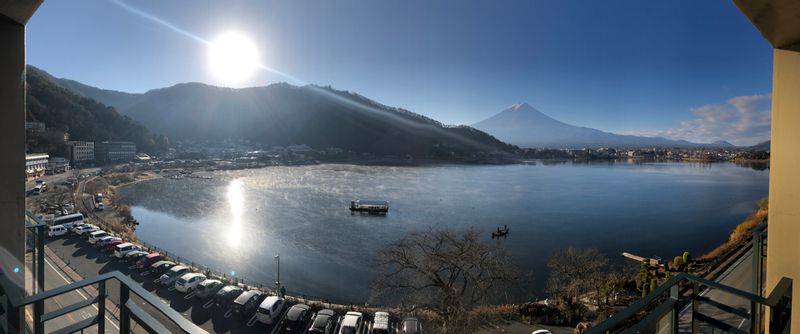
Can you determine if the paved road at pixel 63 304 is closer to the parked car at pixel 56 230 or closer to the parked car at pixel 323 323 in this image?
the parked car at pixel 323 323

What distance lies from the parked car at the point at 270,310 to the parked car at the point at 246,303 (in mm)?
122

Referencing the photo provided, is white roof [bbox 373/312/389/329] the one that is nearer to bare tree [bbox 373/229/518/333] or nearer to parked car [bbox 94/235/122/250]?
bare tree [bbox 373/229/518/333]

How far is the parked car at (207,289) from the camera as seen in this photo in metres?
3.75

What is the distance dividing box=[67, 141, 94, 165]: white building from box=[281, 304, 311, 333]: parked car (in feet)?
65.4

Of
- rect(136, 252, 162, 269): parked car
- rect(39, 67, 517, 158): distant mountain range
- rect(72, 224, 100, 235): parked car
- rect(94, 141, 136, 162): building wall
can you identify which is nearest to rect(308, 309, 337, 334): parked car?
rect(136, 252, 162, 269): parked car

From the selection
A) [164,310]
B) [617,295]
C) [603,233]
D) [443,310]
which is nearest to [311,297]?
[443,310]

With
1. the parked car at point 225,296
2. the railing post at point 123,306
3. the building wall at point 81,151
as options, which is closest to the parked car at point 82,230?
the parked car at point 225,296

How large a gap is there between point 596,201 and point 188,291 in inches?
487

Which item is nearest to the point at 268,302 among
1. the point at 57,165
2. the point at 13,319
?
the point at 13,319

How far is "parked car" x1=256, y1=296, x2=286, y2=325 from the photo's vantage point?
331 cm

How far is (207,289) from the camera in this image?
3.78 m

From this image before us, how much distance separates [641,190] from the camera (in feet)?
50.7

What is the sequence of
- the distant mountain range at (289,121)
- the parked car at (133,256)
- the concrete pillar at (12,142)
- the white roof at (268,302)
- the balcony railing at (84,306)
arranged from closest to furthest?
the balcony railing at (84,306)
the concrete pillar at (12,142)
the white roof at (268,302)
the parked car at (133,256)
the distant mountain range at (289,121)

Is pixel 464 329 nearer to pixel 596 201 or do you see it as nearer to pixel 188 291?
pixel 188 291
